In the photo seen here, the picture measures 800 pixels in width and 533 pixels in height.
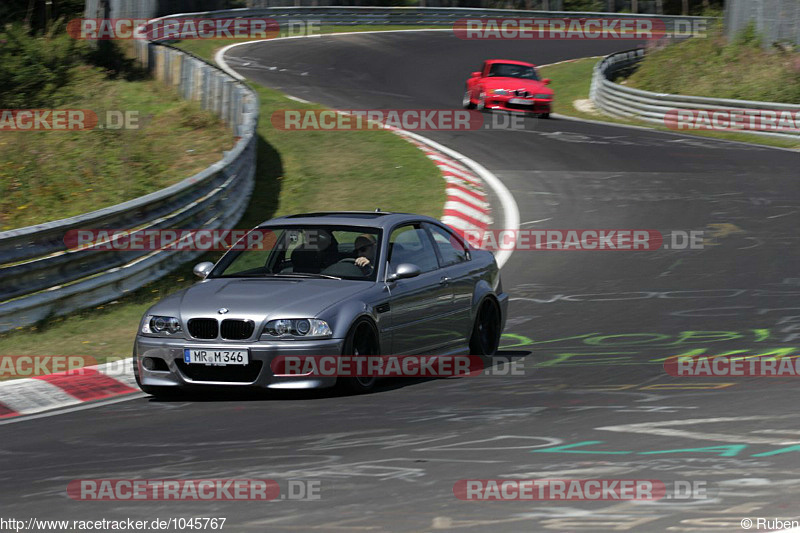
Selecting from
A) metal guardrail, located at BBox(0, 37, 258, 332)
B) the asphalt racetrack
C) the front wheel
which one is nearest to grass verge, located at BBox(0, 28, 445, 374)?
metal guardrail, located at BBox(0, 37, 258, 332)

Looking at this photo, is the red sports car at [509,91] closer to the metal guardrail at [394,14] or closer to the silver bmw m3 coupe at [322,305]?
the metal guardrail at [394,14]

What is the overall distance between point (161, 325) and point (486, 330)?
3.16 meters

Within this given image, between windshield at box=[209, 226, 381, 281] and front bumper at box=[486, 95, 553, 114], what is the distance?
2070 cm

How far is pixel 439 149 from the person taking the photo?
76.7 feet

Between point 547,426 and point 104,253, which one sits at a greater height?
point 547,426

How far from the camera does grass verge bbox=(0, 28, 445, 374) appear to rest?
11266 millimetres

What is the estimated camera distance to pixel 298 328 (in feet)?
27.8

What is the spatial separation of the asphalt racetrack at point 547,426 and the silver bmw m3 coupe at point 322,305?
0.31 meters

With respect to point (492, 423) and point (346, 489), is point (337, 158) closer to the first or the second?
point (492, 423)

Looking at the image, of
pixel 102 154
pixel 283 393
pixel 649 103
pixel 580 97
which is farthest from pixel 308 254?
pixel 580 97

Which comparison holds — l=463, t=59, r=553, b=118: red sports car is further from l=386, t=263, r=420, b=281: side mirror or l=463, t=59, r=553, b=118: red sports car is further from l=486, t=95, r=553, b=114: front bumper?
l=386, t=263, r=420, b=281: side mirror

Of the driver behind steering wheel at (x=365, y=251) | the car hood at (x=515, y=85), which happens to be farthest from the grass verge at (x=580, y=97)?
the driver behind steering wheel at (x=365, y=251)

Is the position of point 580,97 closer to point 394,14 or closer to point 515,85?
point 515,85

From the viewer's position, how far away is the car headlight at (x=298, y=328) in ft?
27.7
